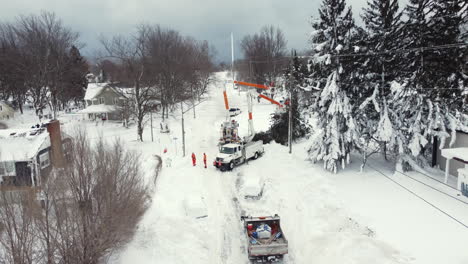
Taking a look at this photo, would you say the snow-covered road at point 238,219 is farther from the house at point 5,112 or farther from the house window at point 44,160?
the house at point 5,112

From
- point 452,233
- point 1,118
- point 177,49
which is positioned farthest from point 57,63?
point 452,233

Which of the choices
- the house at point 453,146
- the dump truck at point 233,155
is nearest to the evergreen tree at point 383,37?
the house at point 453,146

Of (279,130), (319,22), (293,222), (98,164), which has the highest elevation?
(319,22)

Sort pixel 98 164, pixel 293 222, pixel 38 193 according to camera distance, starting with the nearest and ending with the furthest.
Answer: pixel 38 193 → pixel 98 164 → pixel 293 222

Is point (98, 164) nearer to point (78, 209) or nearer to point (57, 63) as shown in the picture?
point (78, 209)

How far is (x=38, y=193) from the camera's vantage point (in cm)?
970

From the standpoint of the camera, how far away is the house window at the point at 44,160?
63.7 ft

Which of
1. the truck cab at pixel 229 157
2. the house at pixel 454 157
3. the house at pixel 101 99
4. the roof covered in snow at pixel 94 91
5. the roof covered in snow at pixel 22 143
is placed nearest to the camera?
the house at pixel 454 157

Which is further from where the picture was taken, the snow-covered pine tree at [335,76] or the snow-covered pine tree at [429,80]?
the snow-covered pine tree at [335,76]

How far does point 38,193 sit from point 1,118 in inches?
2393

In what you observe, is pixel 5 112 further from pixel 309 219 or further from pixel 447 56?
pixel 447 56

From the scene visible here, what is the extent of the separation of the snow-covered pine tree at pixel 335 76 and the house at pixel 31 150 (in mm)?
16655

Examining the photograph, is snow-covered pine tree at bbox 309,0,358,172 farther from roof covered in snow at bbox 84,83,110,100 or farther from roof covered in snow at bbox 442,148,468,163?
roof covered in snow at bbox 84,83,110,100

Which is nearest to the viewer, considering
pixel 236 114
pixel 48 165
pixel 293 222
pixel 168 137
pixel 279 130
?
pixel 293 222
